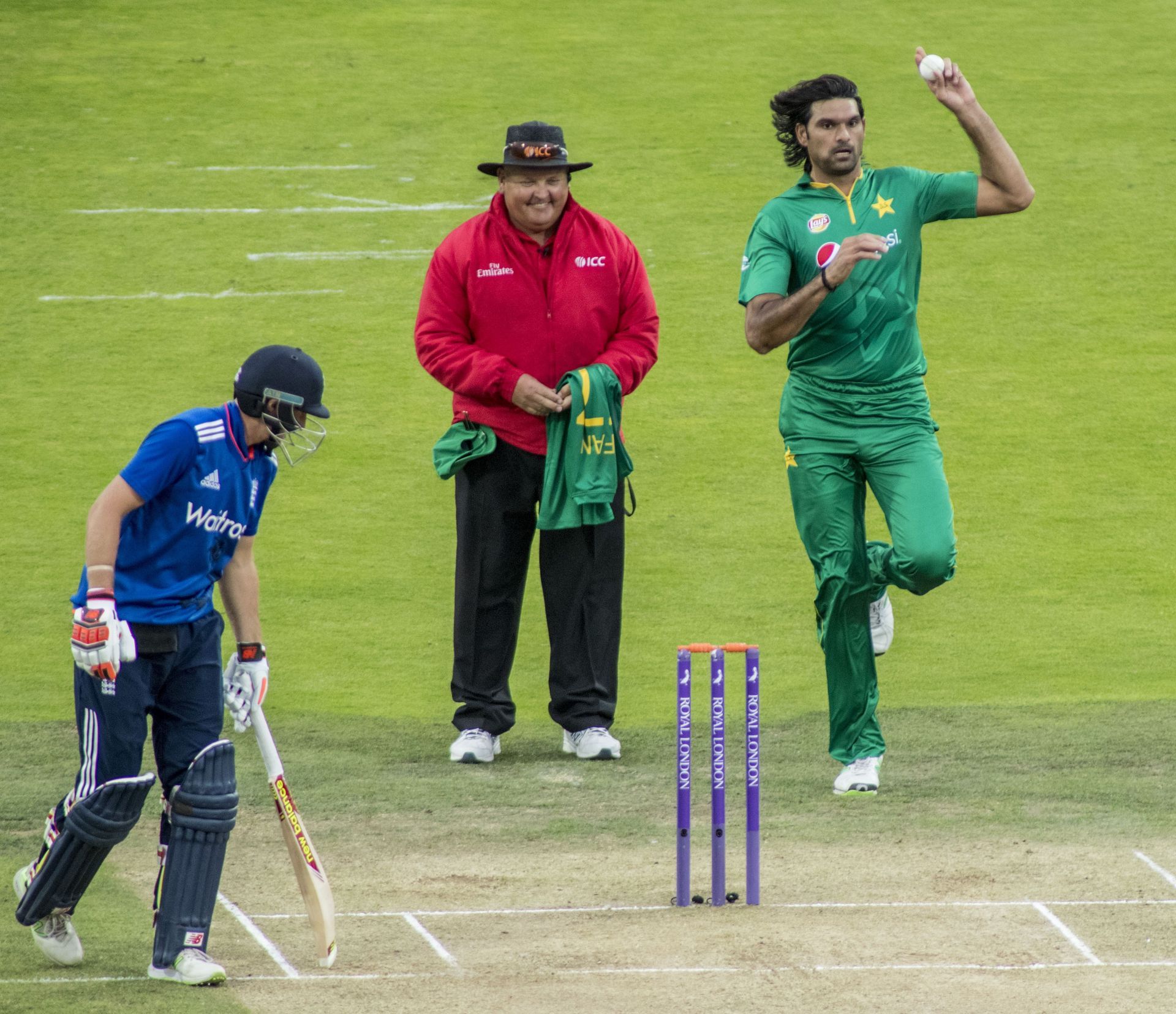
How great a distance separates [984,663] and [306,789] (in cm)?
333

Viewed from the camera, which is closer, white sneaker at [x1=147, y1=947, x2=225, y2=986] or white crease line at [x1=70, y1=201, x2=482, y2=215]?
white sneaker at [x1=147, y1=947, x2=225, y2=986]

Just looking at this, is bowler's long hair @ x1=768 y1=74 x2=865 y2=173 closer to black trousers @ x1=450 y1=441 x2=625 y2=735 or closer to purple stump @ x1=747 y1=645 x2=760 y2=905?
black trousers @ x1=450 y1=441 x2=625 y2=735

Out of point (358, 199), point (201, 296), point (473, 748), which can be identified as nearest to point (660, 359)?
point (201, 296)

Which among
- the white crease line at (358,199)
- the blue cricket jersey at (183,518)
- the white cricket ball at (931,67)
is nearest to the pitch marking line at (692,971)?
the blue cricket jersey at (183,518)

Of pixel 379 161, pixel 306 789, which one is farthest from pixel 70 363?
pixel 306 789

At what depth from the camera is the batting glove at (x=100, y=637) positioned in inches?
195

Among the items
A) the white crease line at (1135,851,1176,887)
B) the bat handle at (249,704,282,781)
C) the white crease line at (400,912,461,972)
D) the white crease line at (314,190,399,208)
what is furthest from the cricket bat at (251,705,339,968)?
the white crease line at (314,190,399,208)

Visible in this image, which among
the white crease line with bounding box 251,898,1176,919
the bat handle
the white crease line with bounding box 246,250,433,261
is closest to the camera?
the bat handle

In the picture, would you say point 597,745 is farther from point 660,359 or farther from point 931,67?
point 660,359

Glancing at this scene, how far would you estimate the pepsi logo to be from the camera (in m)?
6.56

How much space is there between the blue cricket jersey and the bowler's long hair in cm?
233

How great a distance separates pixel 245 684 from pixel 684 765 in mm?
1260

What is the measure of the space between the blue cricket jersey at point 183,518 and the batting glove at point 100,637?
0.43ft

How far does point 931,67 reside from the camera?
21.8 feet
